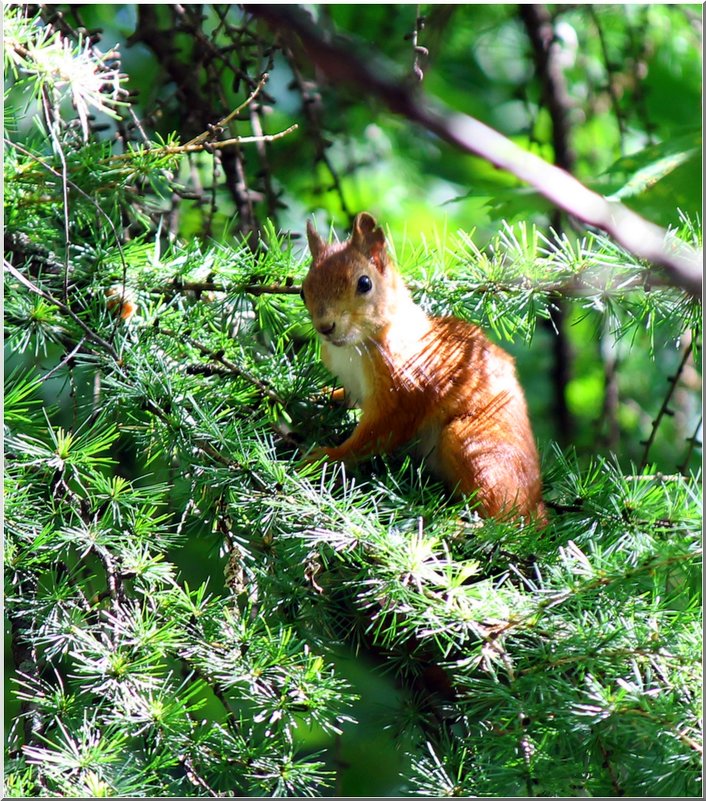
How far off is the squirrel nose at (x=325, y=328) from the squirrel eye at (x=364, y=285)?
0.15m

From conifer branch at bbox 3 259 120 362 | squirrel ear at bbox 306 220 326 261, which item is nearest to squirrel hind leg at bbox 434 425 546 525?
squirrel ear at bbox 306 220 326 261

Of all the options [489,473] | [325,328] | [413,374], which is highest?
[325,328]

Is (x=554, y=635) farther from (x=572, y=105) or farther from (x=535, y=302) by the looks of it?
(x=572, y=105)

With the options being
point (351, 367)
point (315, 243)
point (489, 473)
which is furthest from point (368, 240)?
point (489, 473)

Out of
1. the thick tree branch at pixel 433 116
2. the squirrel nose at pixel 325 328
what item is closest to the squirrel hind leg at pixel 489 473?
the squirrel nose at pixel 325 328

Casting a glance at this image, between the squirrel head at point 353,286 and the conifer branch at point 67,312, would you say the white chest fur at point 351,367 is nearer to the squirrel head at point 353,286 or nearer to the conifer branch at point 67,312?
the squirrel head at point 353,286

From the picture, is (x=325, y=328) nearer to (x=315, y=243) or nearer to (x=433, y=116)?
(x=315, y=243)

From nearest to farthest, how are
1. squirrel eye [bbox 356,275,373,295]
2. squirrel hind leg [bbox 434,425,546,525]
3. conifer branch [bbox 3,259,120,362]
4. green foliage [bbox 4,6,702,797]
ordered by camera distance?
green foliage [bbox 4,6,702,797]
conifer branch [bbox 3,259,120,362]
squirrel hind leg [bbox 434,425,546,525]
squirrel eye [bbox 356,275,373,295]

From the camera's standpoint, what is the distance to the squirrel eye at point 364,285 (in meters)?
2.04

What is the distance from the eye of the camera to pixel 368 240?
2.12 meters

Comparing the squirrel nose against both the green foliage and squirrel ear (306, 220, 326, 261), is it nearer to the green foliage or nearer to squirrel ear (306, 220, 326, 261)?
the green foliage

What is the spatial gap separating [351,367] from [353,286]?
8.2 inches

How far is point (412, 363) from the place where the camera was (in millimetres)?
2086

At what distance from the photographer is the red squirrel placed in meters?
1.91
